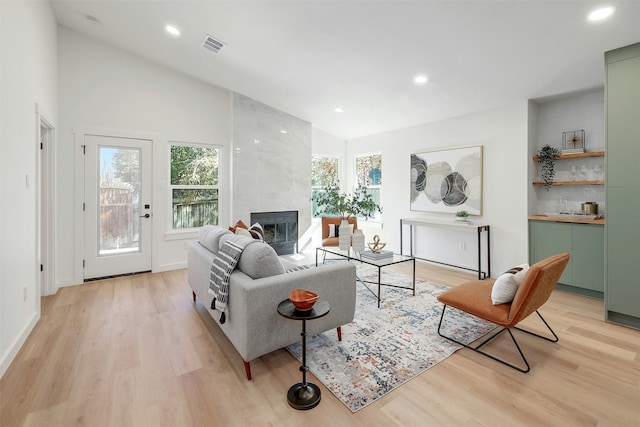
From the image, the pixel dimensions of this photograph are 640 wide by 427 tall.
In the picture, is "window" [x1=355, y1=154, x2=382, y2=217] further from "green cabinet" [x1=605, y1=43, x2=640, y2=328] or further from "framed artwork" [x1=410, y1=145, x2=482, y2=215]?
"green cabinet" [x1=605, y1=43, x2=640, y2=328]

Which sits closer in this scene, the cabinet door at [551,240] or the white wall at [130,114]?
the cabinet door at [551,240]

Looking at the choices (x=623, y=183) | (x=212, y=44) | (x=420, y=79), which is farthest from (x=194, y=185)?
(x=623, y=183)

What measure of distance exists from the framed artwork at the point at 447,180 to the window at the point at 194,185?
3406 millimetres

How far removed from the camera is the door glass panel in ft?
14.1

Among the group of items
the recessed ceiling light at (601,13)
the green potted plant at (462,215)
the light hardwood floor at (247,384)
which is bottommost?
the light hardwood floor at (247,384)

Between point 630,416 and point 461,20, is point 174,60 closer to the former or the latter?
point 461,20

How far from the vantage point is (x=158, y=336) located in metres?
2.67

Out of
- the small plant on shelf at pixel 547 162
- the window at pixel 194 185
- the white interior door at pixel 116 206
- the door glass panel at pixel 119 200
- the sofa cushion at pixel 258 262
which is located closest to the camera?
the sofa cushion at pixel 258 262

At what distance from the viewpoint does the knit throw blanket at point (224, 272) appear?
2.19 metres

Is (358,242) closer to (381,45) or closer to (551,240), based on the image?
(381,45)

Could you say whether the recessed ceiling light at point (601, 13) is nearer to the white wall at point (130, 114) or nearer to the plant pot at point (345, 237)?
the plant pot at point (345, 237)

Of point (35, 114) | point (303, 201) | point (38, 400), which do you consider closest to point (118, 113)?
point (35, 114)

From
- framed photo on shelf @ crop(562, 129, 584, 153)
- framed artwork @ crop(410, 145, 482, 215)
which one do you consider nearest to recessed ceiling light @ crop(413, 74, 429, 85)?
framed artwork @ crop(410, 145, 482, 215)

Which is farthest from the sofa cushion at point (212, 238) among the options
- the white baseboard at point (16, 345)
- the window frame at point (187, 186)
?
the window frame at point (187, 186)
